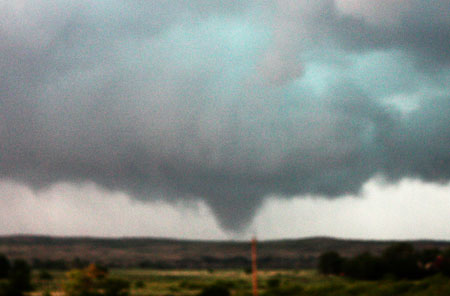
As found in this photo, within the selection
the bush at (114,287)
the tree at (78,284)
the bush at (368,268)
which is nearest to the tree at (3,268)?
the tree at (78,284)

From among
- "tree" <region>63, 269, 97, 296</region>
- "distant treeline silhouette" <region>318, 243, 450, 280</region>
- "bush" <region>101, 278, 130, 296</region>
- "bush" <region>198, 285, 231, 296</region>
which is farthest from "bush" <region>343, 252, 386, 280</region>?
"tree" <region>63, 269, 97, 296</region>

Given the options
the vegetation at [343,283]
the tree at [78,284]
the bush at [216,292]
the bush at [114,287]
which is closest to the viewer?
the vegetation at [343,283]

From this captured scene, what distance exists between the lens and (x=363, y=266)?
162m

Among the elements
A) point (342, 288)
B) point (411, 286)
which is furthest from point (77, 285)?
point (411, 286)

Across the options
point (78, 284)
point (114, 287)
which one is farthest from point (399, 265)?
point (78, 284)

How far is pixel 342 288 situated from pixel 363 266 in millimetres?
63128

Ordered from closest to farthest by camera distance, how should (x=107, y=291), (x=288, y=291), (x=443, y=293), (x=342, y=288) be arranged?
(x=443, y=293)
(x=342, y=288)
(x=288, y=291)
(x=107, y=291)

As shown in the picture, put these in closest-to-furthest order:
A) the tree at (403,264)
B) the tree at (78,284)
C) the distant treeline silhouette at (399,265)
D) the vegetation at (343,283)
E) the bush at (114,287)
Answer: the vegetation at (343,283) < the bush at (114,287) < the tree at (78,284) < the distant treeline silhouette at (399,265) < the tree at (403,264)

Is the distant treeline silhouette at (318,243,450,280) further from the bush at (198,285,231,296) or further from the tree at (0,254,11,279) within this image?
the tree at (0,254,11,279)

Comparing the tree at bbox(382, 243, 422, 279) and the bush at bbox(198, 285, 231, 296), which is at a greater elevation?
the tree at bbox(382, 243, 422, 279)

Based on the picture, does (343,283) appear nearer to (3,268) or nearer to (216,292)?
(216,292)

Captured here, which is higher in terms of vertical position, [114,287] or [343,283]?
[343,283]

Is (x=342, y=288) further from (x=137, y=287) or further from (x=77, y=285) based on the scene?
(x=137, y=287)

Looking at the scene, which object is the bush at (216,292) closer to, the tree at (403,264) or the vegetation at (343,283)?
the vegetation at (343,283)
